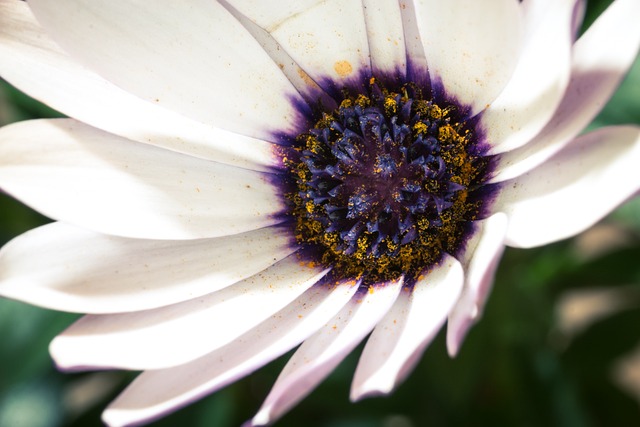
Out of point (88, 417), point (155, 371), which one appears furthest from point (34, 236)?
point (88, 417)

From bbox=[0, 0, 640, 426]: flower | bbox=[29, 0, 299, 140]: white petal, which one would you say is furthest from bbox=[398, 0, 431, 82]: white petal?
bbox=[29, 0, 299, 140]: white petal

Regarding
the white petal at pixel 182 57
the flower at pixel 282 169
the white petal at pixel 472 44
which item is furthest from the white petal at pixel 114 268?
the white petal at pixel 472 44

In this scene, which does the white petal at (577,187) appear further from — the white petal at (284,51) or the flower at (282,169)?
the white petal at (284,51)

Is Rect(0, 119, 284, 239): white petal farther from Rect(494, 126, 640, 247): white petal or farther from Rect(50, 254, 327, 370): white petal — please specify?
Rect(494, 126, 640, 247): white petal

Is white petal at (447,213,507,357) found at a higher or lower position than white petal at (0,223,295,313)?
lower

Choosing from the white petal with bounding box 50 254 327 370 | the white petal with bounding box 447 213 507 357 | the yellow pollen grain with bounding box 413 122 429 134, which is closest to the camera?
the white petal with bounding box 447 213 507 357

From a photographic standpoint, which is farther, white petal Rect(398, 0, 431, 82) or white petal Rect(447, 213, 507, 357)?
white petal Rect(398, 0, 431, 82)

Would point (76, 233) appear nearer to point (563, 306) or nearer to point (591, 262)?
point (591, 262)
